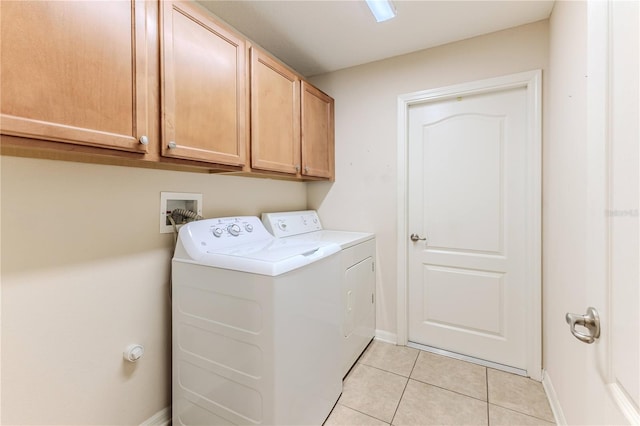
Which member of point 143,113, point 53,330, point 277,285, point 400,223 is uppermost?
point 143,113

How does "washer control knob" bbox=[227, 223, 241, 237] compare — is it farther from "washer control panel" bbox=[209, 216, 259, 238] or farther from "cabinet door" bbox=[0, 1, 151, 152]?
"cabinet door" bbox=[0, 1, 151, 152]

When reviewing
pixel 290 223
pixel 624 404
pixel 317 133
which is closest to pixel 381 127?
pixel 317 133

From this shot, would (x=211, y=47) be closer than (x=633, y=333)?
No

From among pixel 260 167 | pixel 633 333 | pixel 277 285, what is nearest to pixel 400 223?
pixel 260 167

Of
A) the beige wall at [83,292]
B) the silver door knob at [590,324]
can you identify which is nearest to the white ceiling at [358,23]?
the beige wall at [83,292]

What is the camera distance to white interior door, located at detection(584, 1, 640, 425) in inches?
20.0

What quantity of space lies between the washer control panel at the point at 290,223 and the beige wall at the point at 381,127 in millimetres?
169

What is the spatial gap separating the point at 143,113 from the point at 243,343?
40.2 inches

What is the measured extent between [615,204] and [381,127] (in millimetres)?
1876

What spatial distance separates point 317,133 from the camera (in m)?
2.23

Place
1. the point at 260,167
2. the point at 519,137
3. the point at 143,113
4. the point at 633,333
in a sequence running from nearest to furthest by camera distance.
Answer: the point at 633,333, the point at 143,113, the point at 260,167, the point at 519,137

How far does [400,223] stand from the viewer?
223cm

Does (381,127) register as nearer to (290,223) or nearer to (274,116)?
(274,116)

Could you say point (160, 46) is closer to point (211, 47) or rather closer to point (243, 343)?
point (211, 47)
